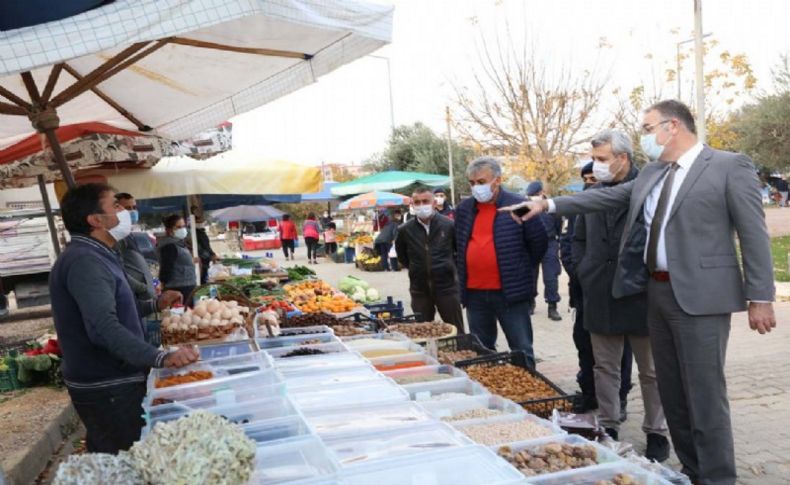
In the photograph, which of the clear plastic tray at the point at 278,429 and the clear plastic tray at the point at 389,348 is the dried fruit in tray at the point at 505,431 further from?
the clear plastic tray at the point at 389,348

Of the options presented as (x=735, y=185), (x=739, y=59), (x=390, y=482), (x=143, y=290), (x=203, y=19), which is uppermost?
(x=739, y=59)

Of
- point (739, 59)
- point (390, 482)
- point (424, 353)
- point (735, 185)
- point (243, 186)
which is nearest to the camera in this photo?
point (390, 482)

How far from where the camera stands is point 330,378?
356 cm

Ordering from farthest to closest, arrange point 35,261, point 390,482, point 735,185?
point 35,261, point 735,185, point 390,482

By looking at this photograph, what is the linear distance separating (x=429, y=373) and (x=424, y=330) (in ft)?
3.87

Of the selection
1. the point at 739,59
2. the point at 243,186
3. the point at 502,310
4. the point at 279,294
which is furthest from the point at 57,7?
the point at 739,59

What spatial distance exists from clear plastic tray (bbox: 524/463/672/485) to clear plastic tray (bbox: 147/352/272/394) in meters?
1.94

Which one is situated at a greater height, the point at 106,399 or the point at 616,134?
the point at 616,134

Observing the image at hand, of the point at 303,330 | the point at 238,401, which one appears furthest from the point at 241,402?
the point at 303,330

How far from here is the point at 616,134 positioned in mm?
4234

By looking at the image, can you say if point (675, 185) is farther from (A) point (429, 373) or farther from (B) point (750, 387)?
(B) point (750, 387)

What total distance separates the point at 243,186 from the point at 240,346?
3.85m

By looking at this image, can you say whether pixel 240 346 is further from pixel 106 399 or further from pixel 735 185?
pixel 735 185

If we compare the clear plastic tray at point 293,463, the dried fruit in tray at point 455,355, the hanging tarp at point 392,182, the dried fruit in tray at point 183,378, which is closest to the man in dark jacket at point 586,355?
the dried fruit in tray at point 455,355
